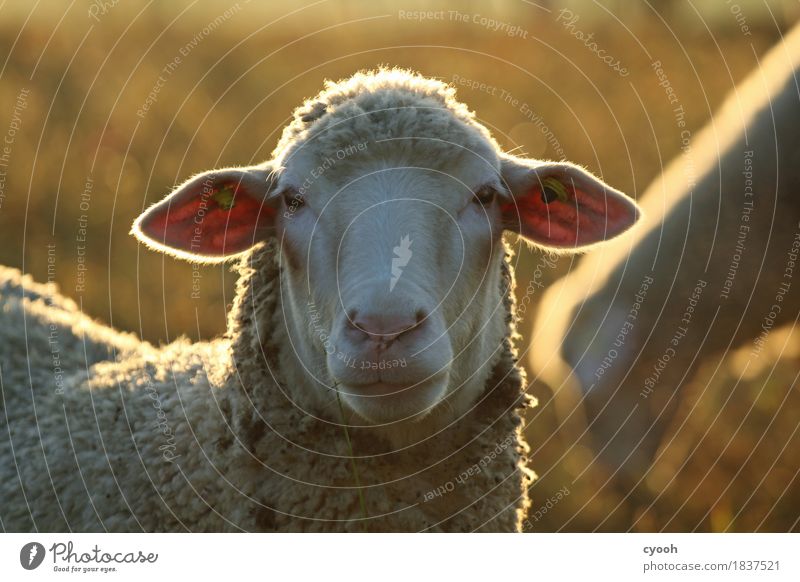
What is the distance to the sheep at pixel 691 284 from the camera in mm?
5848

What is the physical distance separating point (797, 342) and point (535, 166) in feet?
14.1

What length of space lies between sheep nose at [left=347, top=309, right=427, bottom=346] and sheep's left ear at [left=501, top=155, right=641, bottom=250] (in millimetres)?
1135

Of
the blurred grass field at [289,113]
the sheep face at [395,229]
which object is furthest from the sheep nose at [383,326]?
the blurred grass field at [289,113]

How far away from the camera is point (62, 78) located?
1183 cm

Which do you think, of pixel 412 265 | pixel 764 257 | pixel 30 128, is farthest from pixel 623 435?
pixel 30 128

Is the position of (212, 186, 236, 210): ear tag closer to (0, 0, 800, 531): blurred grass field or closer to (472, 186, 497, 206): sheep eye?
(472, 186, 497, 206): sheep eye

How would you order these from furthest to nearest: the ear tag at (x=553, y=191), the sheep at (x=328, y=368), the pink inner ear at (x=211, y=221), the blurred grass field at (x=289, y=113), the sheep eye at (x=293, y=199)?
the blurred grass field at (x=289, y=113) → the ear tag at (x=553, y=191) → the pink inner ear at (x=211, y=221) → the sheep eye at (x=293, y=199) → the sheep at (x=328, y=368)

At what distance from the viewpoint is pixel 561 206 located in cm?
449

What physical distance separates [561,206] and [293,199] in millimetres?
1232

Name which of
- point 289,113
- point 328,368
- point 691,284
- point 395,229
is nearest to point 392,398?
point 328,368

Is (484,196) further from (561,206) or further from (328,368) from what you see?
(328,368)

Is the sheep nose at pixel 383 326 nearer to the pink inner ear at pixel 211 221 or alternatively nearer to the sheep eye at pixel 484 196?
the sheep eye at pixel 484 196

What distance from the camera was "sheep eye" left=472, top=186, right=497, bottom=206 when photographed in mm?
4133

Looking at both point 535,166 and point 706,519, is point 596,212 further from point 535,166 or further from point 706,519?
point 706,519
